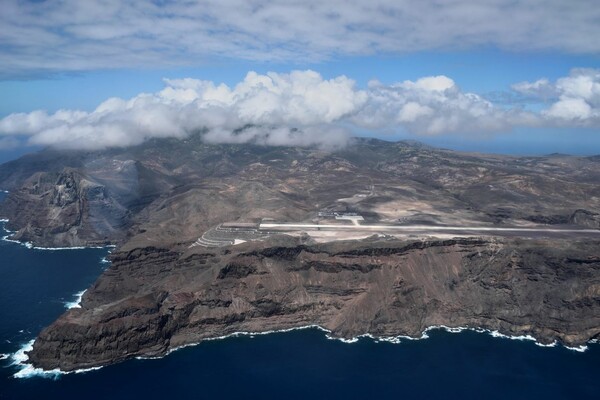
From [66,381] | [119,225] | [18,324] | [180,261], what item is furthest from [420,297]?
[119,225]

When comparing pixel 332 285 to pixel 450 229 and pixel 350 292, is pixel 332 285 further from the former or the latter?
pixel 450 229

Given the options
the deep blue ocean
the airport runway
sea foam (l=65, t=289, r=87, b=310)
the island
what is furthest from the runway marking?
sea foam (l=65, t=289, r=87, b=310)

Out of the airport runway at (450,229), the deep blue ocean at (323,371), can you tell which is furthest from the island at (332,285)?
the deep blue ocean at (323,371)

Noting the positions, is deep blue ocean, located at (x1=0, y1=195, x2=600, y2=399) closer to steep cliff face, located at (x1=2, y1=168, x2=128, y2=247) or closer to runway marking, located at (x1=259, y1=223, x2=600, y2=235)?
runway marking, located at (x1=259, y1=223, x2=600, y2=235)

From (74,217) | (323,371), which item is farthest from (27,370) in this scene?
(74,217)

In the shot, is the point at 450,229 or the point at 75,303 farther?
the point at 450,229

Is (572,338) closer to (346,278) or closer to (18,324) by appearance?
(346,278)
